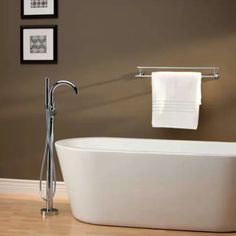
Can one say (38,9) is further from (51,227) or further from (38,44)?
(51,227)

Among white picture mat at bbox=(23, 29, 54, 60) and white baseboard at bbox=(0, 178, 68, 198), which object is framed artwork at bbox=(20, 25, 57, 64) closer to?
white picture mat at bbox=(23, 29, 54, 60)

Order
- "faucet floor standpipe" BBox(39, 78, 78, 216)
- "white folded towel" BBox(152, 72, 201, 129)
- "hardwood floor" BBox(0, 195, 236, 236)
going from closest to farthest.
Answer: "hardwood floor" BBox(0, 195, 236, 236), "faucet floor standpipe" BBox(39, 78, 78, 216), "white folded towel" BBox(152, 72, 201, 129)

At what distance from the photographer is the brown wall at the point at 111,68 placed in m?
3.77

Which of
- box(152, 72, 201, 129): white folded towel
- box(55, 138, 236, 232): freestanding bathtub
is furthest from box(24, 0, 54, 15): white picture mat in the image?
box(55, 138, 236, 232): freestanding bathtub

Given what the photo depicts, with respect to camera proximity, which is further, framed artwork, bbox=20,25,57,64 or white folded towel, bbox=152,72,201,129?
framed artwork, bbox=20,25,57,64

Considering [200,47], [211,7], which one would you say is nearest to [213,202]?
[200,47]

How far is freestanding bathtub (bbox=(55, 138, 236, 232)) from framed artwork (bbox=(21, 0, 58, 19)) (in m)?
1.39

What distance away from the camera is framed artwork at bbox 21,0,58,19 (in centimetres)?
398

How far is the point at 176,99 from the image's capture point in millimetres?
3672

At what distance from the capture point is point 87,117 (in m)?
3.98

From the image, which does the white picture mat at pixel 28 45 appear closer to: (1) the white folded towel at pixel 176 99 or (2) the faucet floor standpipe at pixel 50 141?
(2) the faucet floor standpipe at pixel 50 141

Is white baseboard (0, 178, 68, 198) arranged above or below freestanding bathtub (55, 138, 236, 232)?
below

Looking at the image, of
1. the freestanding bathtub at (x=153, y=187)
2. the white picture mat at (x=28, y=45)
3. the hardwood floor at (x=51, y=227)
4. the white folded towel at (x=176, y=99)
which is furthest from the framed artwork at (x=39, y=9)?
the hardwood floor at (x=51, y=227)

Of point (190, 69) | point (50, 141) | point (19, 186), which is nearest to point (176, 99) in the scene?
point (190, 69)
